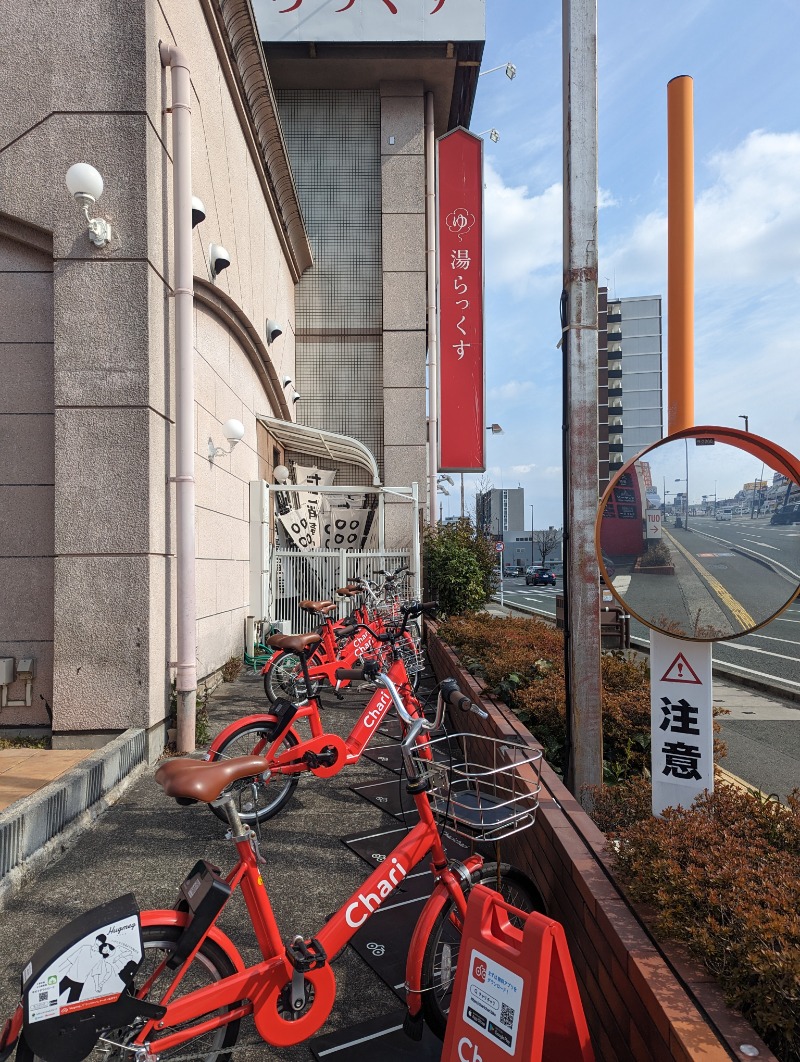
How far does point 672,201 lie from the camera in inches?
113

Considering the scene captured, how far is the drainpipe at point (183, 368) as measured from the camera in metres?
5.79

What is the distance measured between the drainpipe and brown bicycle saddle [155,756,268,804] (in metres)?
3.54

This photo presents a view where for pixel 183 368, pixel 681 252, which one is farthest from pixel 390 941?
pixel 183 368

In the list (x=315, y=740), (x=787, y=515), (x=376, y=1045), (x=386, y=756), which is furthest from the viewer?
(x=386, y=756)

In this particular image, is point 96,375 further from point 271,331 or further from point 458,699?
point 271,331

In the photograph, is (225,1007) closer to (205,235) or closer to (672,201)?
(672,201)

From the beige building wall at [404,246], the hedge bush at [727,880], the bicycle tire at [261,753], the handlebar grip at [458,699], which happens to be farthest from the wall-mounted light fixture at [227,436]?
the beige building wall at [404,246]

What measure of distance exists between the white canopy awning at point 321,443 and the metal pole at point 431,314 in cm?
207

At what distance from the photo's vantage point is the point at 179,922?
2.12m

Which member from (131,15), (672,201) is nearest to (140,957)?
(672,201)

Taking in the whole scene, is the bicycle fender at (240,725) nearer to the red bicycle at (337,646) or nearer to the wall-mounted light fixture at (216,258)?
the red bicycle at (337,646)

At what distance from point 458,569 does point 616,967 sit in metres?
9.40

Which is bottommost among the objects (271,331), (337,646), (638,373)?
(337,646)

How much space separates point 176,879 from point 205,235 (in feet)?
20.2
